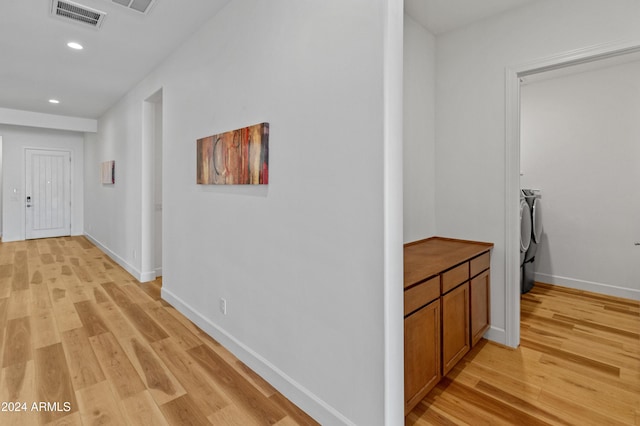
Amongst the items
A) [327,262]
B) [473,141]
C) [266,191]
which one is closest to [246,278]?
[266,191]

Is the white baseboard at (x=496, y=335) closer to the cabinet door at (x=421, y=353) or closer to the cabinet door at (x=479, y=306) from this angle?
the cabinet door at (x=479, y=306)

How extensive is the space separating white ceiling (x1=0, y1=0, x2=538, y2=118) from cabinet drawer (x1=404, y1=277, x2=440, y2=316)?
2130 millimetres

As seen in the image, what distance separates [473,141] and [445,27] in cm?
104

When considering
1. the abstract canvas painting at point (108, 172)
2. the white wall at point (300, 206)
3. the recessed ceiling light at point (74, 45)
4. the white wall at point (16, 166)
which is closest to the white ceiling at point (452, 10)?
the white wall at point (300, 206)

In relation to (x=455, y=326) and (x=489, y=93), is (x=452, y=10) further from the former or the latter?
(x=455, y=326)

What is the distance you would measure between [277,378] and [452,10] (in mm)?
3026

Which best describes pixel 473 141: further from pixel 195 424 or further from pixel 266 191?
pixel 195 424

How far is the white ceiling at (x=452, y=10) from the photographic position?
8.09ft

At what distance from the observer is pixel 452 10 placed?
8.44ft

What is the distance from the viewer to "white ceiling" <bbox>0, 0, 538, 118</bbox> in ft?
8.24

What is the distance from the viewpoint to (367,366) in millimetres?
1521

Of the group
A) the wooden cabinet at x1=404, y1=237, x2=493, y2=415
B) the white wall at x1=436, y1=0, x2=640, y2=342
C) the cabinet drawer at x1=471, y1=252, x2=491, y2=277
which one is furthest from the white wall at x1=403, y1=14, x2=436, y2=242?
the cabinet drawer at x1=471, y1=252, x2=491, y2=277

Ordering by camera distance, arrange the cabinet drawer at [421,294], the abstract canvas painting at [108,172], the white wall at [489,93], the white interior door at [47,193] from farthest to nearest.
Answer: the white interior door at [47,193] < the abstract canvas painting at [108,172] < the white wall at [489,93] < the cabinet drawer at [421,294]

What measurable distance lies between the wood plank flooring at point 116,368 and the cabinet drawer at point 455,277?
1.12 meters
